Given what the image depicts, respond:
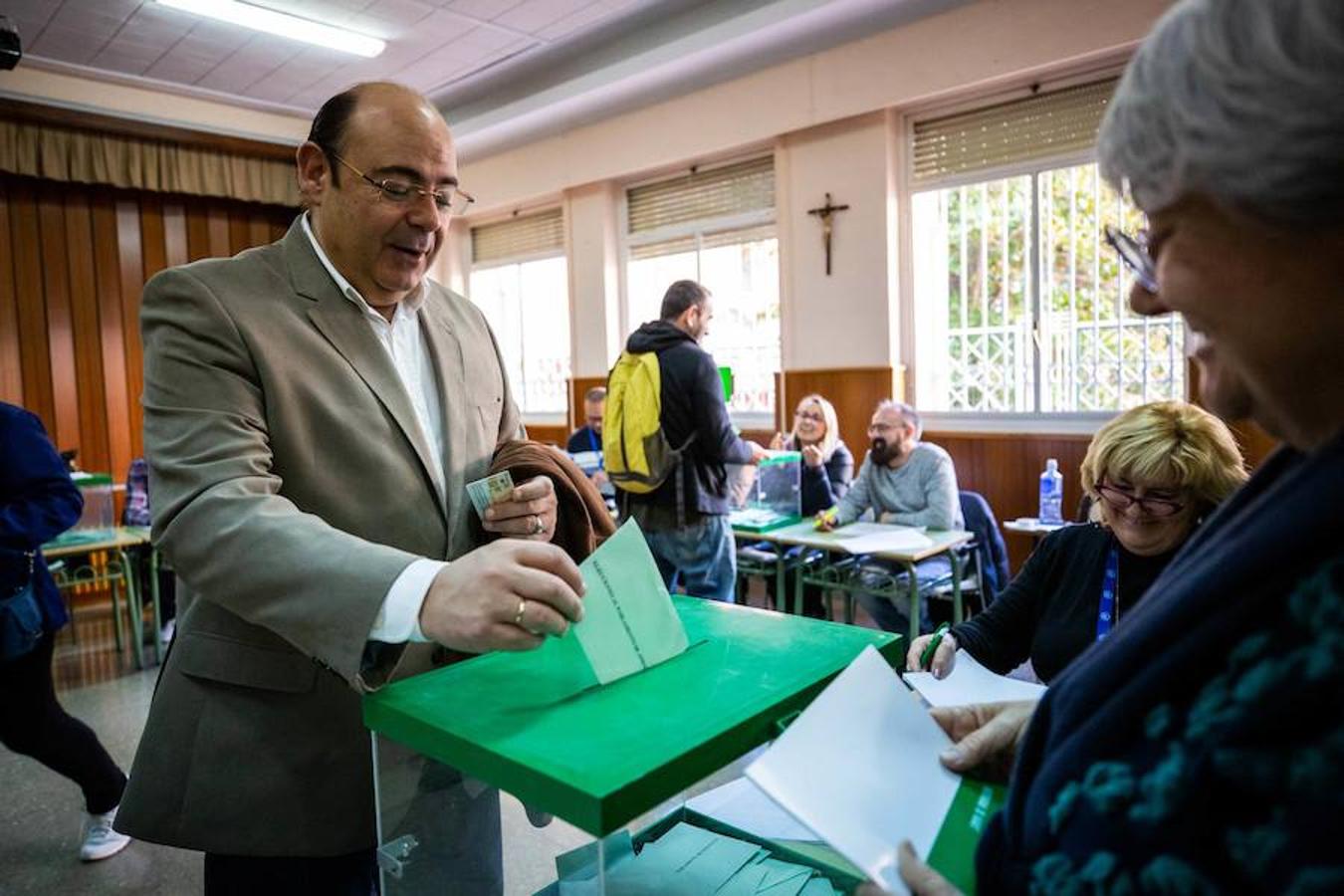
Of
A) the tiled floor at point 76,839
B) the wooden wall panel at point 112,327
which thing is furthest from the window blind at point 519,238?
the tiled floor at point 76,839

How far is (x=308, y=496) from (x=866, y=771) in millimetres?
676

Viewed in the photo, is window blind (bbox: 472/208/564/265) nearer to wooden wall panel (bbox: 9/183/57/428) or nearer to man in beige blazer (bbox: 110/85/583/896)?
wooden wall panel (bbox: 9/183/57/428)

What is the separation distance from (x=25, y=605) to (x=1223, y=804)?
273 centimetres

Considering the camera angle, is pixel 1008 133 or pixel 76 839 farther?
pixel 1008 133

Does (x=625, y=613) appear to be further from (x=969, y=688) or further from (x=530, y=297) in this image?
(x=530, y=297)

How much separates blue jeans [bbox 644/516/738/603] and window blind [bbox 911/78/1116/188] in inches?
106

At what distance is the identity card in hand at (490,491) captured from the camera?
1002 millimetres

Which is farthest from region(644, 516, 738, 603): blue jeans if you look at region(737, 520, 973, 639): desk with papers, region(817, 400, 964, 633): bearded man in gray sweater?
region(817, 400, 964, 633): bearded man in gray sweater

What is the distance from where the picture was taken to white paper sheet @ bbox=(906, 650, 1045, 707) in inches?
47.6

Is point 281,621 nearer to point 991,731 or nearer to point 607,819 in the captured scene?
point 607,819

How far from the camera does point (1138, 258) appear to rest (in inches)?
23.7

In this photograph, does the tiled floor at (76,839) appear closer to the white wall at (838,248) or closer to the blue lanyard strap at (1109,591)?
the blue lanyard strap at (1109,591)

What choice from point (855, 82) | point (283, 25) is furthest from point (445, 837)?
point (283, 25)

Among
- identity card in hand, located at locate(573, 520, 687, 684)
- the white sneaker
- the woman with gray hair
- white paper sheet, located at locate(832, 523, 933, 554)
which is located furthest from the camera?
white paper sheet, located at locate(832, 523, 933, 554)
